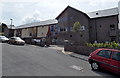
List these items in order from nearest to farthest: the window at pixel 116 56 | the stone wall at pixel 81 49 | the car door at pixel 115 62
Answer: the car door at pixel 115 62 → the window at pixel 116 56 → the stone wall at pixel 81 49

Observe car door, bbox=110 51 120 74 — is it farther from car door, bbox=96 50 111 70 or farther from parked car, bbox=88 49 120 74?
car door, bbox=96 50 111 70

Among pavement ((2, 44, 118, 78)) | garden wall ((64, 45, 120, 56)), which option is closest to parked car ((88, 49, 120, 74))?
pavement ((2, 44, 118, 78))

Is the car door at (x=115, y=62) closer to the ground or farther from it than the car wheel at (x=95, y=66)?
farther from it

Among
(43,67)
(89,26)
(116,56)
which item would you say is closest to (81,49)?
(116,56)

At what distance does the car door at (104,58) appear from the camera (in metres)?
6.34

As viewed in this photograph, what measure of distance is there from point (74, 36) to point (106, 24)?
869 centimetres

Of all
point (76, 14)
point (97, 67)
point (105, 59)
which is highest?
point (76, 14)

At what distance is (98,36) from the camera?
25.5 m

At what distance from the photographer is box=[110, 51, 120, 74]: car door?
5.73 meters

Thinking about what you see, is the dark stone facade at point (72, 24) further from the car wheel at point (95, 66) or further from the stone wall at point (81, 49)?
the car wheel at point (95, 66)

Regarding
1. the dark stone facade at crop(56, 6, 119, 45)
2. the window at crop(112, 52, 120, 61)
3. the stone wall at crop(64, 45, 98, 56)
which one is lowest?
the stone wall at crop(64, 45, 98, 56)

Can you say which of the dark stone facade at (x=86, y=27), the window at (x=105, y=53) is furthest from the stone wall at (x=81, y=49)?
the dark stone facade at (x=86, y=27)

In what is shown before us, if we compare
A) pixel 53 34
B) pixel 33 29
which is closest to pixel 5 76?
pixel 53 34

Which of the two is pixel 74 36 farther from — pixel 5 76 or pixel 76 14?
pixel 5 76
